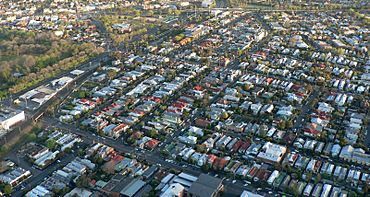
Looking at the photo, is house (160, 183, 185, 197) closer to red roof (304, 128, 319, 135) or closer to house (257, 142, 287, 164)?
house (257, 142, 287, 164)

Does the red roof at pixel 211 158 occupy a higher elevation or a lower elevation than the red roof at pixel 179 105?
lower

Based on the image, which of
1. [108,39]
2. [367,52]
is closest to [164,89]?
[108,39]

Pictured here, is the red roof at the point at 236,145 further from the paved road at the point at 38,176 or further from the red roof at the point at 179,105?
the paved road at the point at 38,176

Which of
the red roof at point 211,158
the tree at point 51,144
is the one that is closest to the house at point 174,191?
the red roof at point 211,158

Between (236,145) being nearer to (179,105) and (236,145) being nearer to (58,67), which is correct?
(179,105)

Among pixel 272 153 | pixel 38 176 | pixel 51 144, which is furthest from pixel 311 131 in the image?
pixel 38 176

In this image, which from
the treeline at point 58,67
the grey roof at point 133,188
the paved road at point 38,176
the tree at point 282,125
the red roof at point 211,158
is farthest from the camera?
the treeline at point 58,67

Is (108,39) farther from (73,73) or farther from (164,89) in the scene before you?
(164,89)

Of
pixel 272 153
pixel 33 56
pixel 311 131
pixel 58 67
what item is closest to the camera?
pixel 272 153
